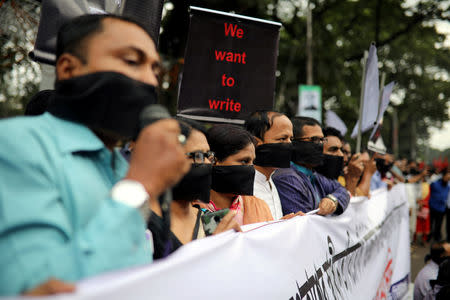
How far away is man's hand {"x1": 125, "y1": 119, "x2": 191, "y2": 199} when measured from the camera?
1.19m

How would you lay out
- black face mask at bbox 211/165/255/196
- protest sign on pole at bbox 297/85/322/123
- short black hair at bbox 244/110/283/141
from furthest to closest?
protest sign on pole at bbox 297/85/322/123, short black hair at bbox 244/110/283/141, black face mask at bbox 211/165/255/196

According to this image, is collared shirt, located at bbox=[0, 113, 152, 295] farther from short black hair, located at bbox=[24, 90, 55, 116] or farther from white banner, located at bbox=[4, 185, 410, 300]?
short black hair, located at bbox=[24, 90, 55, 116]

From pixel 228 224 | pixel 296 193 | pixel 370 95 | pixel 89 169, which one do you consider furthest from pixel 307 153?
pixel 89 169

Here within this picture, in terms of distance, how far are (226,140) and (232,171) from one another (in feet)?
0.69

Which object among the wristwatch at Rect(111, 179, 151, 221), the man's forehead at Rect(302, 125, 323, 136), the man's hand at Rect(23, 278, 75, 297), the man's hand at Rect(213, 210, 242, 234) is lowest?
the man's hand at Rect(213, 210, 242, 234)

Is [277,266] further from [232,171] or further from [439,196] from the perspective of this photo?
[439,196]

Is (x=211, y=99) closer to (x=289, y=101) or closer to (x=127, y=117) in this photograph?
(x=127, y=117)

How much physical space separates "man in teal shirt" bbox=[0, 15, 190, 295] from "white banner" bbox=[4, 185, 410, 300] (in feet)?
0.26

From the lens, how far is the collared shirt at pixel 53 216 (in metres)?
1.04

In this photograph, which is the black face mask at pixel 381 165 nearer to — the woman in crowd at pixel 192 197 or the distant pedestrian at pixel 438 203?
the distant pedestrian at pixel 438 203

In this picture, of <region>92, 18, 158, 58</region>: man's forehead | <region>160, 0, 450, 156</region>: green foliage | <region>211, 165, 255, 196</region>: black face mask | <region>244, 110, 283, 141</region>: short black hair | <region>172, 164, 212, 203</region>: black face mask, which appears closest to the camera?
<region>92, 18, 158, 58</region>: man's forehead

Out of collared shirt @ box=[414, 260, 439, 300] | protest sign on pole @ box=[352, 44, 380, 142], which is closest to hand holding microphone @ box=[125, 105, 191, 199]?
protest sign on pole @ box=[352, 44, 380, 142]

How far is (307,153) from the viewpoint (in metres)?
4.01

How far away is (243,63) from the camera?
14.0 feet
